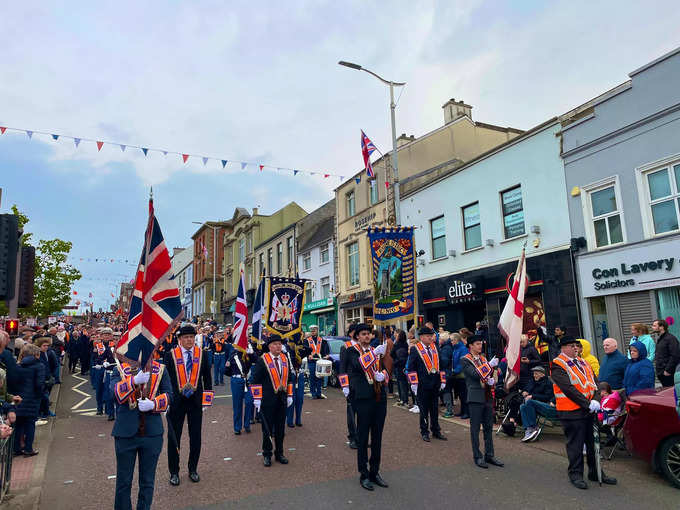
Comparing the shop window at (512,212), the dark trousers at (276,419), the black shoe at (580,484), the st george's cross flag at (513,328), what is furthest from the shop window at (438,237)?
the black shoe at (580,484)

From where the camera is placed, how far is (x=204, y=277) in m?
61.3

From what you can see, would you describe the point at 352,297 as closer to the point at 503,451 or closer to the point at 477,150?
the point at 477,150

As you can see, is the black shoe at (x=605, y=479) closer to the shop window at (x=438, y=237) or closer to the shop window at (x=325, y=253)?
the shop window at (x=438, y=237)

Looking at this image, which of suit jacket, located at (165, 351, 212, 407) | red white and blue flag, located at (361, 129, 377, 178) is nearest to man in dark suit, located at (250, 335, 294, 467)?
suit jacket, located at (165, 351, 212, 407)

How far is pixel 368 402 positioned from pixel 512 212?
12504mm

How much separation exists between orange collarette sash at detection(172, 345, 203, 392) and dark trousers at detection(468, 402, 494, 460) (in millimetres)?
3925

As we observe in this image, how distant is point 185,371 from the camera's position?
656 cm

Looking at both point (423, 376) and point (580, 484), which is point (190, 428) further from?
point (580, 484)

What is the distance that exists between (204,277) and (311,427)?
2124 inches

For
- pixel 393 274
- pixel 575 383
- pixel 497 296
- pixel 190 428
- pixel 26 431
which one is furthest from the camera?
pixel 497 296

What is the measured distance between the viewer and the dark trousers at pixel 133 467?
15.6ft

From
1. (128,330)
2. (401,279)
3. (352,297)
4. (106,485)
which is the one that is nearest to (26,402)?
(106,485)

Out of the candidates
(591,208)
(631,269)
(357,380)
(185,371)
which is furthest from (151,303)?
(591,208)

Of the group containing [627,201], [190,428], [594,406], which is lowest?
[190,428]
